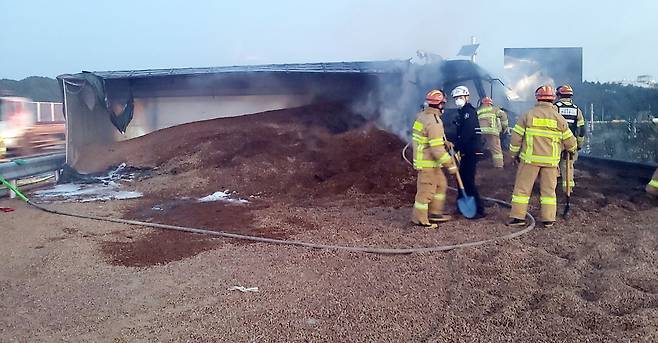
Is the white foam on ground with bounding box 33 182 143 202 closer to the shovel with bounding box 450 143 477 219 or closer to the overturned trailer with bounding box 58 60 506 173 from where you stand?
the overturned trailer with bounding box 58 60 506 173

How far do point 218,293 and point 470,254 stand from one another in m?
2.30

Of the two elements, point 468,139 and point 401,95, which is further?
point 401,95

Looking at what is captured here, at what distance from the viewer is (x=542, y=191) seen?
611 centimetres

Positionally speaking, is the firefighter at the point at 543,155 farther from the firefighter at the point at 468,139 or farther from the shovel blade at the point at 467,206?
the firefighter at the point at 468,139

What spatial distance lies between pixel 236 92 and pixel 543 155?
28.3 feet

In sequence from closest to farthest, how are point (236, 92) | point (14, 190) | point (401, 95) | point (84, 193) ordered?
point (14, 190), point (84, 193), point (401, 95), point (236, 92)

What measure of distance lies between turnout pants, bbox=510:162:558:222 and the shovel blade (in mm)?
669

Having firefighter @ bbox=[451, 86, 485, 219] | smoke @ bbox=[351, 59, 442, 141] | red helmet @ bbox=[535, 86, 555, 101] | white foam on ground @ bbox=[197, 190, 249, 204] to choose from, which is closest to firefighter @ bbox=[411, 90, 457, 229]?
firefighter @ bbox=[451, 86, 485, 219]

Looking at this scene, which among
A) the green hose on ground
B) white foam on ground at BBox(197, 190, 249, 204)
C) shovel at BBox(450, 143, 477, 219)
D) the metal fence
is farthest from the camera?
the metal fence

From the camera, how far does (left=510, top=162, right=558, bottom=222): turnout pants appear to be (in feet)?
19.9

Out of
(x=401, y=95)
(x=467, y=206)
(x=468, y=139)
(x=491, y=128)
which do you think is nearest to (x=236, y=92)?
(x=401, y=95)

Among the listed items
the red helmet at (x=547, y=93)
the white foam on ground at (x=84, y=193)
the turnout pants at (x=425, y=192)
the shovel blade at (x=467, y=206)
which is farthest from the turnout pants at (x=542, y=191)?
the white foam on ground at (x=84, y=193)

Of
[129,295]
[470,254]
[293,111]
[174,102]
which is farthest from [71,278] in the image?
[174,102]

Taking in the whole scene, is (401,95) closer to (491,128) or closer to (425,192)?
(491,128)
